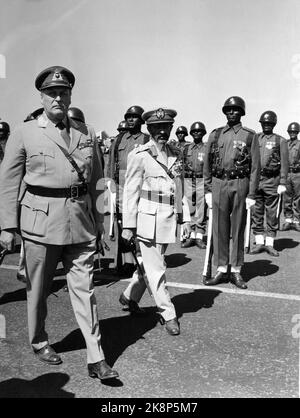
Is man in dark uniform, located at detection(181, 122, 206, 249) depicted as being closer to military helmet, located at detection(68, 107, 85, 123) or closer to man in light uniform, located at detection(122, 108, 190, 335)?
military helmet, located at detection(68, 107, 85, 123)

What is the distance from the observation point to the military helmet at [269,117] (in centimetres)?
897

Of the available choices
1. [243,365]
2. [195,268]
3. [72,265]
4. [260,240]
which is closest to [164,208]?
[72,265]

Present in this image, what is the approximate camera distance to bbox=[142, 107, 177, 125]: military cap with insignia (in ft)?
15.3

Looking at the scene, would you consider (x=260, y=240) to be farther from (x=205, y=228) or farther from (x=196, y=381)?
(x=196, y=381)

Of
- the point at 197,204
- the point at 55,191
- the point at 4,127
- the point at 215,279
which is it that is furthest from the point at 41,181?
the point at 197,204

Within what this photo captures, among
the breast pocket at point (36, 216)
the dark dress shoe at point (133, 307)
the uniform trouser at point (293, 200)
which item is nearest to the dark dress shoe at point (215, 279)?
the dark dress shoe at point (133, 307)

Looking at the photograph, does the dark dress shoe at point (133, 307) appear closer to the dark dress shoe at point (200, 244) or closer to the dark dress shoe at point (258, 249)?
the dark dress shoe at point (258, 249)

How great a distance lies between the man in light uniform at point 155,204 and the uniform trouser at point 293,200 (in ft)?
25.5

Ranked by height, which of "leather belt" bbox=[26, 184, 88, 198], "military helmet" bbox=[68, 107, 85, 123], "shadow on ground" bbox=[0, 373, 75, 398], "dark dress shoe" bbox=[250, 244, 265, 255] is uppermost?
"military helmet" bbox=[68, 107, 85, 123]

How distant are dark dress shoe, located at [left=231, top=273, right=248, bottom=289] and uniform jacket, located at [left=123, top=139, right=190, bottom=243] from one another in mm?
1836

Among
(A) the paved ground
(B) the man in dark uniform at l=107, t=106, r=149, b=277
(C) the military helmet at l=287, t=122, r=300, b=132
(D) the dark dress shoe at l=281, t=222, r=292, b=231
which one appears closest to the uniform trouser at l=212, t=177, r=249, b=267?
(A) the paved ground

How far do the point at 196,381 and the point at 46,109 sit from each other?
2271mm

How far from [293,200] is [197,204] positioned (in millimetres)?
3289

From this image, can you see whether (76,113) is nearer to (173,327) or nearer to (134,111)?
(134,111)
